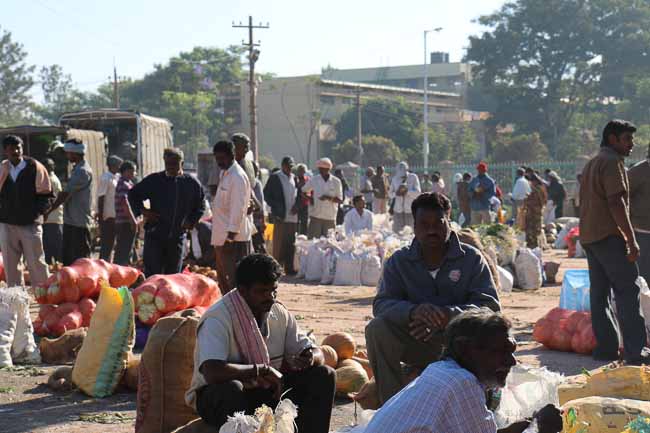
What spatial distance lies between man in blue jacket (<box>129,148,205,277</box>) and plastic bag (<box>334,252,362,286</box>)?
5.53 m

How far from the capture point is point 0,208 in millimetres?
9914

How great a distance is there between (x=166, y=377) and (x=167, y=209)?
357 centimetres

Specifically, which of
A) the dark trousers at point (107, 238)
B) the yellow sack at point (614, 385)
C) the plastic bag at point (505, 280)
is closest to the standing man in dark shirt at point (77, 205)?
the dark trousers at point (107, 238)

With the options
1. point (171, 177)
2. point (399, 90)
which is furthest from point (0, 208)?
point (399, 90)

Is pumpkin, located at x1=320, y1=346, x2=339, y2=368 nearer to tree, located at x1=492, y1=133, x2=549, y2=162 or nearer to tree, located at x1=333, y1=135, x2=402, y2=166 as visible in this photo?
tree, located at x1=492, y1=133, x2=549, y2=162

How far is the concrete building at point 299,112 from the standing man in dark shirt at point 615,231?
59.1 meters

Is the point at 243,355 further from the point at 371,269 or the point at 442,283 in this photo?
the point at 371,269

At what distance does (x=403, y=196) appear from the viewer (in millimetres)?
20953

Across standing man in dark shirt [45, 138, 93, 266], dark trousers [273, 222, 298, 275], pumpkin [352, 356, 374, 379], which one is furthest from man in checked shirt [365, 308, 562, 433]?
dark trousers [273, 222, 298, 275]

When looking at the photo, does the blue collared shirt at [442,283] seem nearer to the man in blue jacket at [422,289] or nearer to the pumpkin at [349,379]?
the man in blue jacket at [422,289]

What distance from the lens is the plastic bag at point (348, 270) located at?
48.4ft

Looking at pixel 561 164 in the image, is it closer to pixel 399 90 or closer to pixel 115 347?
pixel 115 347

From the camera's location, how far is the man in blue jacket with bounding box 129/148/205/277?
30.5 ft

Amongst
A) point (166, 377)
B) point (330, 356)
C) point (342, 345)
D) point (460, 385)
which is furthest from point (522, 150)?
point (460, 385)
